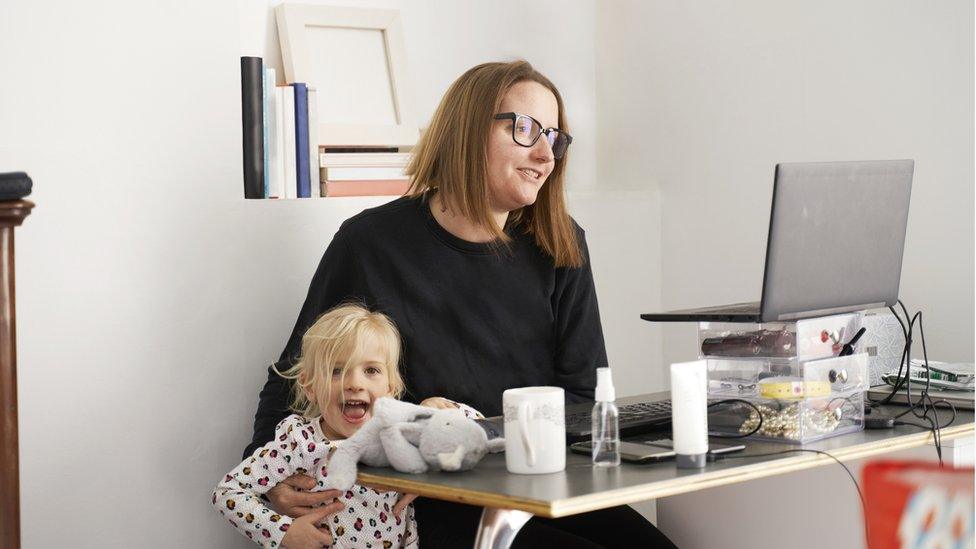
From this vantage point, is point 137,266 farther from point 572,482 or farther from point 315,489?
point 572,482

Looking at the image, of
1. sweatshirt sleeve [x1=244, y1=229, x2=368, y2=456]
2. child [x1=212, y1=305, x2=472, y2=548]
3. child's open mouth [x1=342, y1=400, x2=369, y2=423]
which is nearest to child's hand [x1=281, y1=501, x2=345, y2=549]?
child [x1=212, y1=305, x2=472, y2=548]

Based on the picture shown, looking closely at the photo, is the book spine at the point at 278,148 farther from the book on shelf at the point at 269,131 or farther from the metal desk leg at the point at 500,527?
the metal desk leg at the point at 500,527

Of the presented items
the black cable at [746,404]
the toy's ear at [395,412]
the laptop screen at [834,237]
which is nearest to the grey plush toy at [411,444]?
the toy's ear at [395,412]

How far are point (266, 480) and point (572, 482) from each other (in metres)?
0.79

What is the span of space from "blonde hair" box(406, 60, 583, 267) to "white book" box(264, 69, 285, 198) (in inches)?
12.5

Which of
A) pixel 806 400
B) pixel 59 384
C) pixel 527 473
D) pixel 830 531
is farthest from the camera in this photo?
Result: pixel 59 384

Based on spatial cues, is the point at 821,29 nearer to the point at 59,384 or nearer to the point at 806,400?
Result: the point at 806,400

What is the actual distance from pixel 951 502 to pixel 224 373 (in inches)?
52.0

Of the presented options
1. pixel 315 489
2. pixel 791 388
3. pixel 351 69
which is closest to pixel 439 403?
pixel 315 489

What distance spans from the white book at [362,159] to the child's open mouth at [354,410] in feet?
2.40

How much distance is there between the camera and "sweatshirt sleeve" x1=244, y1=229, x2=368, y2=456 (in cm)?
207

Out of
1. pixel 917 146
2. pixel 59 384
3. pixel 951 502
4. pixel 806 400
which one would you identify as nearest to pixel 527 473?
pixel 806 400

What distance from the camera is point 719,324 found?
166 cm

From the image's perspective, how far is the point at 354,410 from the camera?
192 cm
